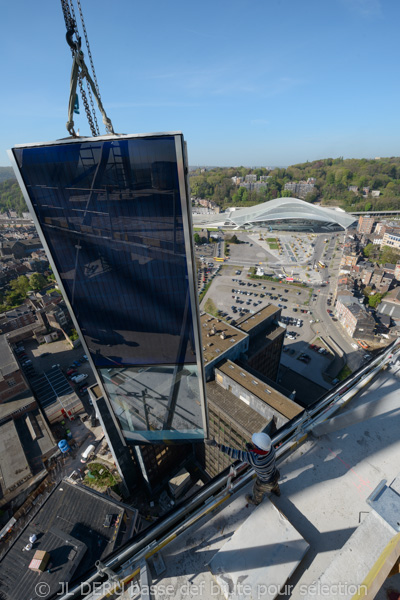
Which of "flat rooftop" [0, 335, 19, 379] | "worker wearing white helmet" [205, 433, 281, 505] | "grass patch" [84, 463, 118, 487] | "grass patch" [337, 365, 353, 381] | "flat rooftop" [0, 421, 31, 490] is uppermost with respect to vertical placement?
"worker wearing white helmet" [205, 433, 281, 505]

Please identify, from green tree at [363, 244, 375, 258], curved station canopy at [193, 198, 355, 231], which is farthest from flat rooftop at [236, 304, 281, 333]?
curved station canopy at [193, 198, 355, 231]

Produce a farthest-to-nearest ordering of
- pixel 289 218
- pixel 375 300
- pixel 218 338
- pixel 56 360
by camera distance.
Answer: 1. pixel 289 218
2. pixel 375 300
3. pixel 56 360
4. pixel 218 338

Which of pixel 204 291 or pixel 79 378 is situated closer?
pixel 79 378

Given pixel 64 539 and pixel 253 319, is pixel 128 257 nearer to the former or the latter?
pixel 64 539

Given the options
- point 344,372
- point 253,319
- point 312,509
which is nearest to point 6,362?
point 253,319

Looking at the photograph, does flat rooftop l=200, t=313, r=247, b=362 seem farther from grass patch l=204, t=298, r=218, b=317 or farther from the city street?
grass patch l=204, t=298, r=218, b=317

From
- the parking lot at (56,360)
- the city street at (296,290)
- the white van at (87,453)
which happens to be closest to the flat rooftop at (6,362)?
the parking lot at (56,360)
